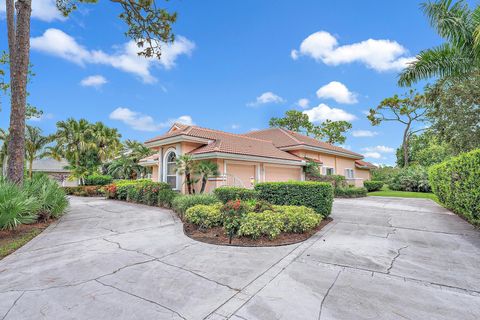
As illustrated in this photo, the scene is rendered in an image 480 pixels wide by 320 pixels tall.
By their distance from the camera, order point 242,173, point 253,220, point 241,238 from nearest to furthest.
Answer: point 241,238 < point 253,220 < point 242,173

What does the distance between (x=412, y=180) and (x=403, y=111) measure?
12.5m

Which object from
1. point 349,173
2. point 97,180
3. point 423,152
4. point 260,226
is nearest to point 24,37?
point 260,226

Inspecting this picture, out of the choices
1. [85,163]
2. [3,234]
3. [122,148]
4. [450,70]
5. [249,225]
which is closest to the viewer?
[249,225]

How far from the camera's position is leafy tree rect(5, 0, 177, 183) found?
9.02 metres

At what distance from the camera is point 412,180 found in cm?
2472

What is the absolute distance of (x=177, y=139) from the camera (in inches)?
621

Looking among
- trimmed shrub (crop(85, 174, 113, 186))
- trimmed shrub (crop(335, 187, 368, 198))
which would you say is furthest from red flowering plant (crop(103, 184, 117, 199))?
trimmed shrub (crop(335, 187, 368, 198))

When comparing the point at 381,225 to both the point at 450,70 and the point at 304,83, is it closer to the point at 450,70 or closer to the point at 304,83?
the point at 450,70

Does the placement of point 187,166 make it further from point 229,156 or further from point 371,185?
point 371,185

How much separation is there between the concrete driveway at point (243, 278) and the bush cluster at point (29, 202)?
3.52ft

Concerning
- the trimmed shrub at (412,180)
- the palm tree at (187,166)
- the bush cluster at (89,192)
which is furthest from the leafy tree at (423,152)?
the bush cluster at (89,192)

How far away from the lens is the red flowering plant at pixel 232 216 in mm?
6895

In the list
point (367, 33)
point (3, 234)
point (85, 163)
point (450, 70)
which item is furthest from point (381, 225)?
point (85, 163)

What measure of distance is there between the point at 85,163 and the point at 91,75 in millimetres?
16633
